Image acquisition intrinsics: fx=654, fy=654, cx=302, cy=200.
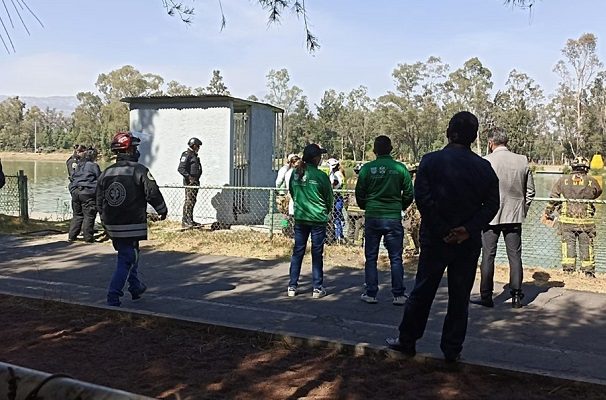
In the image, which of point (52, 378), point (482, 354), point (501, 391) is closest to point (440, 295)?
point (482, 354)

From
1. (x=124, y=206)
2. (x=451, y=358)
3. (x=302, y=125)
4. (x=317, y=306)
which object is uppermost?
(x=302, y=125)

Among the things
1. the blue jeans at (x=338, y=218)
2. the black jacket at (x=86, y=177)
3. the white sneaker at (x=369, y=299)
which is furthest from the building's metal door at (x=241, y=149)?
the white sneaker at (x=369, y=299)

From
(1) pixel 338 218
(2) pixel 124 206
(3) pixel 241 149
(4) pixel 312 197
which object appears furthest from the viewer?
(3) pixel 241 149

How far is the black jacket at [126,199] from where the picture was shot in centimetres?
664

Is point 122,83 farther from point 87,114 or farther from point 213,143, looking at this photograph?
point 213,143

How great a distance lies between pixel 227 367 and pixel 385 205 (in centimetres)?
290

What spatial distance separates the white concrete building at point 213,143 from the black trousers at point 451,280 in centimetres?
928

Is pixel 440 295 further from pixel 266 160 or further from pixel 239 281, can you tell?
pixel 266 160

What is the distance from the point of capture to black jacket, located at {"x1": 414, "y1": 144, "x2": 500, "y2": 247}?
4.62m

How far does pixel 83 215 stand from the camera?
11609 mm

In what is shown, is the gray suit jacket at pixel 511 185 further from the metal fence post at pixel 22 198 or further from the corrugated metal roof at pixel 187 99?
the metal fence post at pixel 22 198

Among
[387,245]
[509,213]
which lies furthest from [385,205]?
[509,213]

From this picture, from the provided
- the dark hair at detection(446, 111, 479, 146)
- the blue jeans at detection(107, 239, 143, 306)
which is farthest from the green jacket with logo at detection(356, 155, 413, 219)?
the blue jeans at detection(107, 239, 143, 306)

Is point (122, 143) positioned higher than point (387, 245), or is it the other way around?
point (122, 143)
